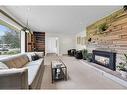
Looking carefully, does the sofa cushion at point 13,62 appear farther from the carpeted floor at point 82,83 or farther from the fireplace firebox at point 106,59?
the fireplace firebox at point 106,59

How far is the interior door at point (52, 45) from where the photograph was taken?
14.3 metres

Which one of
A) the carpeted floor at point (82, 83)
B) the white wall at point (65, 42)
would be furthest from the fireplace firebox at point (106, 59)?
the white wall at point (65, 42)

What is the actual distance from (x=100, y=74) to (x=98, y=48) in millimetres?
1942


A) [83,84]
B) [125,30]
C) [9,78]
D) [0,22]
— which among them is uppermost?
[0,22]

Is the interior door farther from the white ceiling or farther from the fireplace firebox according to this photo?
the fireplace firebox

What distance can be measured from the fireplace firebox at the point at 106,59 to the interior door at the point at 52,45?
7.81 meters

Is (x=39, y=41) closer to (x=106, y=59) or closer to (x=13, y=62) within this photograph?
(x=106, y=59)

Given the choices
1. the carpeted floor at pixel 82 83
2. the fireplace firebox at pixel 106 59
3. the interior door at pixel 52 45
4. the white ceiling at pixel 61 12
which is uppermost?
the white ceiling at pixel 61 12

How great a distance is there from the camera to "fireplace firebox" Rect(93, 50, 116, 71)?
201 inches
